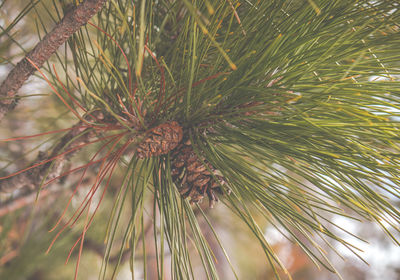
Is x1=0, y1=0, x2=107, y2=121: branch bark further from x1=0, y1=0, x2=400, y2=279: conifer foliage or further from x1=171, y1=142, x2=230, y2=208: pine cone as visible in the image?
x1=171, y1=142, x2=230, y2=208: pine cone

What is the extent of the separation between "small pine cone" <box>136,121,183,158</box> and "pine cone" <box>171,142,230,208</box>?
0.02 m

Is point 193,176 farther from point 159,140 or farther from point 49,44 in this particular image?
point 49,44

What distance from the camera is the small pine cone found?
0.22 metres

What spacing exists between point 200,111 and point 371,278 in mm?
1013

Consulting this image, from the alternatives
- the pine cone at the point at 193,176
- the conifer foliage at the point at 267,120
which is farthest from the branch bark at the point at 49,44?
the pine cone at the point at 193,176

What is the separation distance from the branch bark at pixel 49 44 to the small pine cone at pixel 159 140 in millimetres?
93

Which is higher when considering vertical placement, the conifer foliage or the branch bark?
the branch bark

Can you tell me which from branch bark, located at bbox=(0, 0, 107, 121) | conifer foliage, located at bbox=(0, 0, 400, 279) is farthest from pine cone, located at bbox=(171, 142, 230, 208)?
branch bark, located at bbox=(0, 0, 107, 121)

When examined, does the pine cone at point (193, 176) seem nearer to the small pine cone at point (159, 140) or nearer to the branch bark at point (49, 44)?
the small pine cone at point (159, 140)

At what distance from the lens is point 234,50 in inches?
8.3

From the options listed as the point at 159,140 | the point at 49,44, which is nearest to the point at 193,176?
the point at 159,140

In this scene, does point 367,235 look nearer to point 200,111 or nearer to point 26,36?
point 200,111

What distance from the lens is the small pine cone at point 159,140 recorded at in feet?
0.71

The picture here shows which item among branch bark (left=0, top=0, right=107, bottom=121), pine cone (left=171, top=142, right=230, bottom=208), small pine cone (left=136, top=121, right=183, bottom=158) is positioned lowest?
pine cone (left=171, top=142, right=230, bottom=208)
